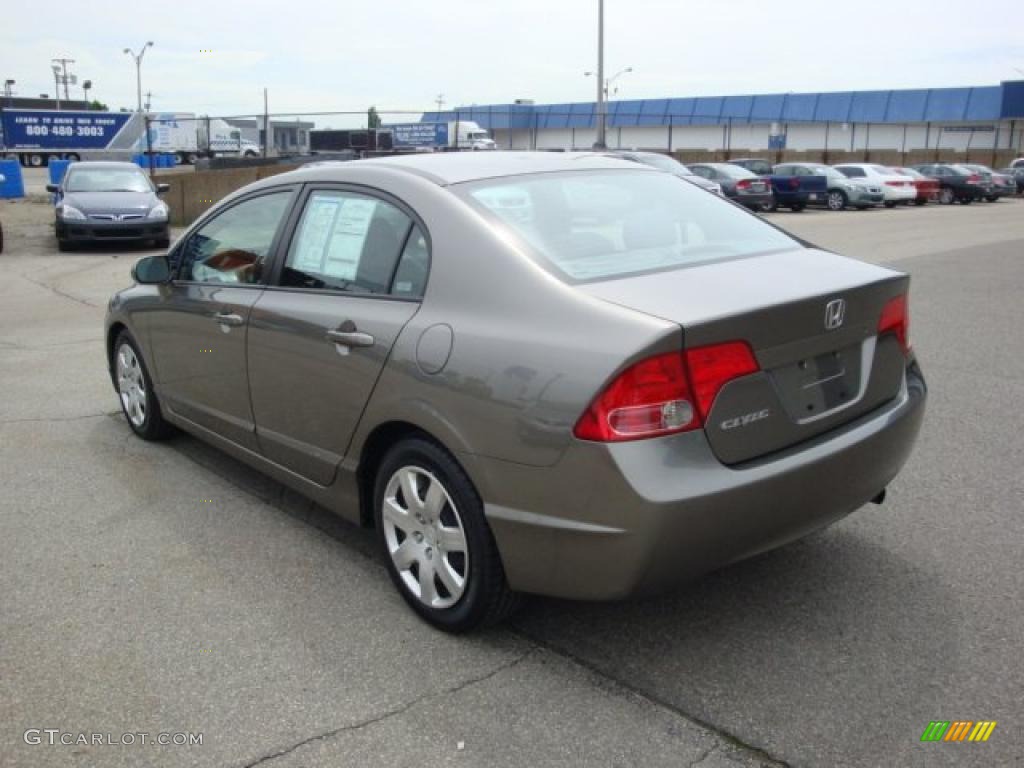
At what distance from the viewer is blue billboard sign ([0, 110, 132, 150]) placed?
48.9m

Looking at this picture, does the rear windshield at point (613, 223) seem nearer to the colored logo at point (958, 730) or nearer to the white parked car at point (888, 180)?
the colored logo at point (958, 730)

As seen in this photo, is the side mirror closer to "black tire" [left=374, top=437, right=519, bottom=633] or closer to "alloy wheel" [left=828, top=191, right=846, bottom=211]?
"black tire" [left=374, top=437, right=519, bottom=633]

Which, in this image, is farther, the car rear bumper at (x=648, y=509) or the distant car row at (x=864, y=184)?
the distant car row at (x=864, y=184)

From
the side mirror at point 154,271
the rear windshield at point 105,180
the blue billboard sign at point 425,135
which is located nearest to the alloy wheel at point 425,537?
the side mirror at point 154,271

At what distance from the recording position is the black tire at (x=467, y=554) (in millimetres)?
3180

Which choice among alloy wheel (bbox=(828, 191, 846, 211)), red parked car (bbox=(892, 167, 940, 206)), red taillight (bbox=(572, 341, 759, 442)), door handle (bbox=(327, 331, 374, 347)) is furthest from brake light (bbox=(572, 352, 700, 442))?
red parked car (bbox=(892, 167, 940, 206))

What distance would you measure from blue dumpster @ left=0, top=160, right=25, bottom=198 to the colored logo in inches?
1364

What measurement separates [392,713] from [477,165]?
2.16m

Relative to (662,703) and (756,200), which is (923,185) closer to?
(756,200)

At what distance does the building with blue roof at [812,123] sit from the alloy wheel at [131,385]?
5158 centimetres

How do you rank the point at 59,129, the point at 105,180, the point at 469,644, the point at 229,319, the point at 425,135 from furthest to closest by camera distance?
the point at 59,129 → the point at 425,135 → the point at 105,180 → the point at 229,319 → the point at 469,644

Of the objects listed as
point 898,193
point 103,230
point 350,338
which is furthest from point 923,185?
point 350,338

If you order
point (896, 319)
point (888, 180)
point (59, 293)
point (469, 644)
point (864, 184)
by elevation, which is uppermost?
point (896, 319)

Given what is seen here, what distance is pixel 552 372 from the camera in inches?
114
